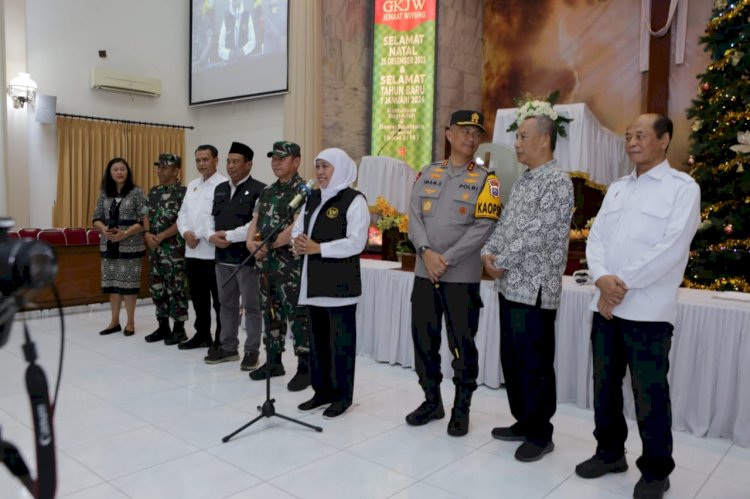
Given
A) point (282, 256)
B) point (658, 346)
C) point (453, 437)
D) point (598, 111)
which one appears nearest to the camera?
point (658, 346)

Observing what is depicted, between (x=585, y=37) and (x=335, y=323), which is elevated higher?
(x=585, y=37)

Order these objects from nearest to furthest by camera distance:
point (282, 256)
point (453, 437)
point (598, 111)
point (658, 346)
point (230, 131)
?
point (658, 346) → point (453, 437) → point (282, 256) → point (598, 111) → point (230, 131)

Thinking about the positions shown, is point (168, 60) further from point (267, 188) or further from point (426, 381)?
point (426, 381)

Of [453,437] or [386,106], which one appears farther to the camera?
[386,106]

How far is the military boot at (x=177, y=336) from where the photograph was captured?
15.8ft

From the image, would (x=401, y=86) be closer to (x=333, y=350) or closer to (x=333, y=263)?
(x=333, y=263)

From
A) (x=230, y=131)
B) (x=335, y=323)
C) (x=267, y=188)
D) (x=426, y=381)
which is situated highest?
(x=230, y=131)

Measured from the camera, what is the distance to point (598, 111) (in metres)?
8.11

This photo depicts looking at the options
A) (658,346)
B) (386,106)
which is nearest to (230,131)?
(386,106)

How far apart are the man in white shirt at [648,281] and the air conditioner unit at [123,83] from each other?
7.82 m

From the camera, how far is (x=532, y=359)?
2.61 meters

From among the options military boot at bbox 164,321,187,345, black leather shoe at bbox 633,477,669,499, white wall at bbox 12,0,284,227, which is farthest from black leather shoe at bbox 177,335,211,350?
white wall at bbox 12,0,284,227

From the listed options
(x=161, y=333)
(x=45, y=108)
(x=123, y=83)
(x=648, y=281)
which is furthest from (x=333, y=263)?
(x=123, y=83)

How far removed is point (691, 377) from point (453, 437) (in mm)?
1279
